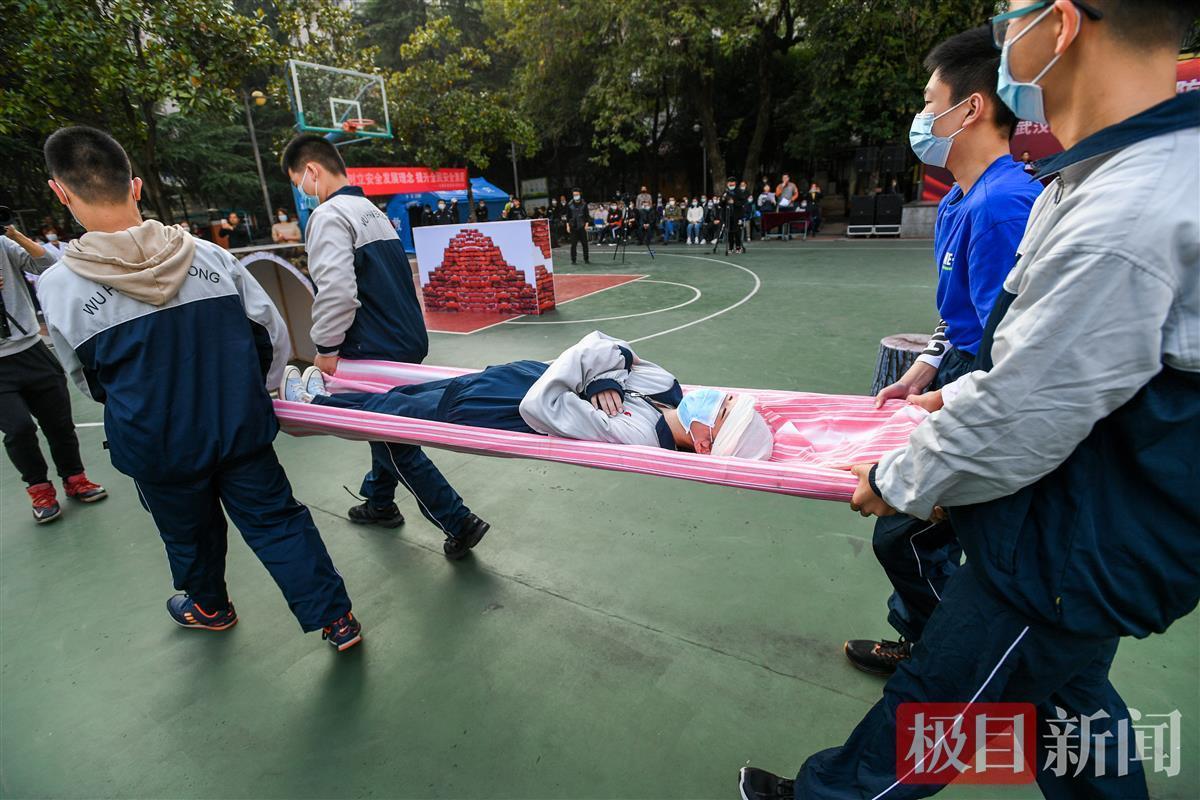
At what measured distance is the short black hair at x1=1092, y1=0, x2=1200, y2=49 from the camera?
0.83 meters

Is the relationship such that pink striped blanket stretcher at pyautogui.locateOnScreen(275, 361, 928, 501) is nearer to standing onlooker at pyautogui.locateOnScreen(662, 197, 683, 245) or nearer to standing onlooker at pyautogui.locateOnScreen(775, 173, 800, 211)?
standing onlooker at pyautogui.locateOnScreen(775, 173, 800, 211)

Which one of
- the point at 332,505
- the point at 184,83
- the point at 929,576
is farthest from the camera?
the point at 184,83

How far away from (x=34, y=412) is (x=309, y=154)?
224cm

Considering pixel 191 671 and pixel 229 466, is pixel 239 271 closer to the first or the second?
pixel 229 466

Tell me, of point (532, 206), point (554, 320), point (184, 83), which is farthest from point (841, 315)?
point (532, 206)

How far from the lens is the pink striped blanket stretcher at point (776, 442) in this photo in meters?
1.49

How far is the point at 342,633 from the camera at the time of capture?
2.19 metres

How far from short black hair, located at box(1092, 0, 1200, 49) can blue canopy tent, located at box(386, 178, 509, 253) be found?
17822mm

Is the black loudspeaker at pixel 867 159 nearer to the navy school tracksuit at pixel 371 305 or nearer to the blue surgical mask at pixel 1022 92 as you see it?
the navy school tracksuit at pixel 371 305

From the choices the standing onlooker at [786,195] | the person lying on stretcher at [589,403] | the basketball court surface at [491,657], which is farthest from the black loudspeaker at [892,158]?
the person lying on stretcher at [589,403]

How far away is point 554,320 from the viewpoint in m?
7.39


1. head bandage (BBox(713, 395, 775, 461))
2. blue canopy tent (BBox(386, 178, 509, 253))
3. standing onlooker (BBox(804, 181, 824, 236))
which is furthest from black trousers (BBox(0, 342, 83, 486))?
standing onlooker (BBox(804, 181, 824, 236))

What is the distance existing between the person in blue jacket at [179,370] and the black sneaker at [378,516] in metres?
0.82

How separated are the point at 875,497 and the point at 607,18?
16812 millimetres
